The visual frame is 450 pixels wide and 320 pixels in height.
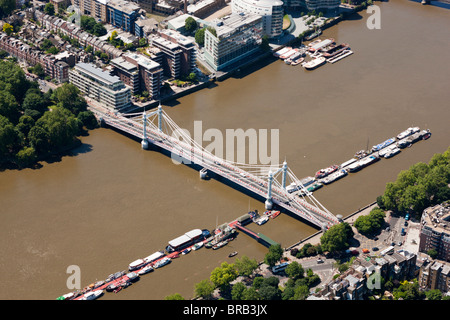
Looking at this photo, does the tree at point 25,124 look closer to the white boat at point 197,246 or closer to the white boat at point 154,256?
the white boat at point 154,256

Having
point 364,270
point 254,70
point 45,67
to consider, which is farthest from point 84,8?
point 364,270

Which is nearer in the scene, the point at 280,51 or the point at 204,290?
the point at 204,290

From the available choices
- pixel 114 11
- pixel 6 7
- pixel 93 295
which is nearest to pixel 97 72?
pixel 114 11

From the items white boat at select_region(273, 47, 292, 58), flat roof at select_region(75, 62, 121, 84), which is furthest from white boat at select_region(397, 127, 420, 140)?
flat roof at select_region(75, 62, 121, 84)

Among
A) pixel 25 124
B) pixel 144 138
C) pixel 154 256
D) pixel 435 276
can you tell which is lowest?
pixel 154 256

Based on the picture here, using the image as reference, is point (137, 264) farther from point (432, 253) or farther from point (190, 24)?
point (190, 24)

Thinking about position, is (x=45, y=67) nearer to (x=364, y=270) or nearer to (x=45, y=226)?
(x=45, y=226)

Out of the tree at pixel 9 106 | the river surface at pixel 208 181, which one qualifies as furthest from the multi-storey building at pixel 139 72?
the tree at pixel 9 106
